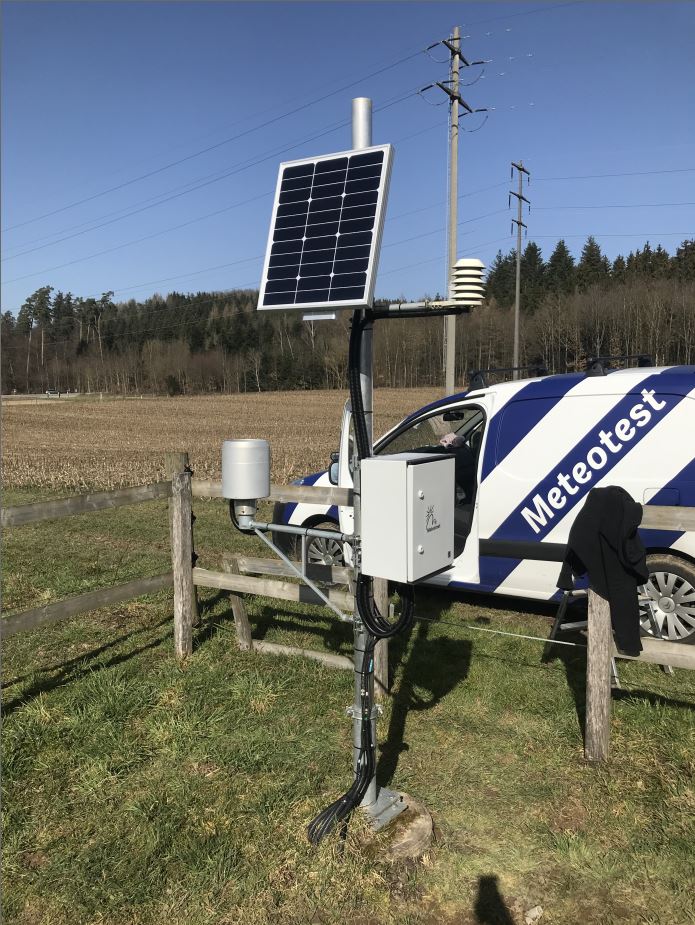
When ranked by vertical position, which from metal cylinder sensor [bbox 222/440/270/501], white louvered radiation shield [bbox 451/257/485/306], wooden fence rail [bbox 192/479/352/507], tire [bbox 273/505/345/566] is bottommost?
tire [bbox 273/505/345/566]

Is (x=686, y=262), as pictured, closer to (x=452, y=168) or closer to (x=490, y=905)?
(x=452, y=168)

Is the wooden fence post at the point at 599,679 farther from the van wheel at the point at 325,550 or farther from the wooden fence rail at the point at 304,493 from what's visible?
the van wheel at the point at 325,550

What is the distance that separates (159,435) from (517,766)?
2883 cm

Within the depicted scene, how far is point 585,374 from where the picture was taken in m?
5.53

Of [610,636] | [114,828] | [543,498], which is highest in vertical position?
[543,498]

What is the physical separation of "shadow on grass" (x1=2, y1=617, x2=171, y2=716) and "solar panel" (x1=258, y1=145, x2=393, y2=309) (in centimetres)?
305

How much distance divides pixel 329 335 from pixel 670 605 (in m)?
87.0

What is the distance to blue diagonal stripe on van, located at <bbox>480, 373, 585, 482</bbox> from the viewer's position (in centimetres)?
553

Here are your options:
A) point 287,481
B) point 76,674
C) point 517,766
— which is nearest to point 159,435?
point 287,481

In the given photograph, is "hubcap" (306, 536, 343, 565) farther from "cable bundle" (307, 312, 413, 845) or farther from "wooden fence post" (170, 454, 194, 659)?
"cable bundle" (307, 312, 413, 845)

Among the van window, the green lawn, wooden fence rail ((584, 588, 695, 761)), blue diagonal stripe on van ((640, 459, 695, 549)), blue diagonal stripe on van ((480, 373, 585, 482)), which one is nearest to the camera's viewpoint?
the green lawn

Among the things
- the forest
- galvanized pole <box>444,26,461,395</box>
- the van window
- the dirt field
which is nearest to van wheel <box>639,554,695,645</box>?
the van window

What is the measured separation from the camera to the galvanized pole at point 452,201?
16.0 meters

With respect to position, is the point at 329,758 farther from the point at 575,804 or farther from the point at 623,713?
the point at 623,713
